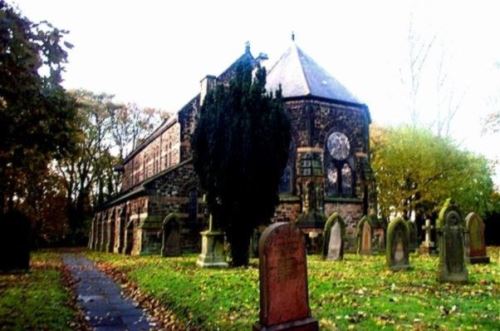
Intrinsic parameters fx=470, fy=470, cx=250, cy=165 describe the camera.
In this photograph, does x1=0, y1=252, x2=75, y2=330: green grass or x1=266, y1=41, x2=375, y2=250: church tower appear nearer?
x1=0, y1=252, x2=75, y2=330: green grass

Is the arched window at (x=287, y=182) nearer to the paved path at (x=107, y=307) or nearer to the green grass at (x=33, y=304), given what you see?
the paved path at (x=107, y=307)

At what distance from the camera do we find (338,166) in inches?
924

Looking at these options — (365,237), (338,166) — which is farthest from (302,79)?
(365,237)

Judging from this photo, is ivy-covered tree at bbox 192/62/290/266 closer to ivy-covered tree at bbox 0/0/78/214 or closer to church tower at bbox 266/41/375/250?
ivy-covered tree at bbox 0/0/78/214

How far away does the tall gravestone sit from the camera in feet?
51.1

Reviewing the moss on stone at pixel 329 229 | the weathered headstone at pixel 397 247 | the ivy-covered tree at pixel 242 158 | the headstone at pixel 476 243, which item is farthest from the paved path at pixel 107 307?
the headstone at pixel 476 243

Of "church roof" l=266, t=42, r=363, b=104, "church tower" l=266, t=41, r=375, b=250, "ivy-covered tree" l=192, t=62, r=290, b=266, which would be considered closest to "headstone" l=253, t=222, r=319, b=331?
"ivy-covered tree" l=192, t=62, r=290, b=266

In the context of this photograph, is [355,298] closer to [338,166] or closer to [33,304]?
[33,304]

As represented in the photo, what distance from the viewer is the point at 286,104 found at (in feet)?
74.8

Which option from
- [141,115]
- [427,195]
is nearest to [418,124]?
[427,195]

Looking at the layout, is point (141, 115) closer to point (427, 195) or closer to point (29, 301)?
point (427, 195)

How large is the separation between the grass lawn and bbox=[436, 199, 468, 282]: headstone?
0.32 meters

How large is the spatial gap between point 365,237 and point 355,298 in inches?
420

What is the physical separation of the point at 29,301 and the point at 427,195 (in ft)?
68.5
